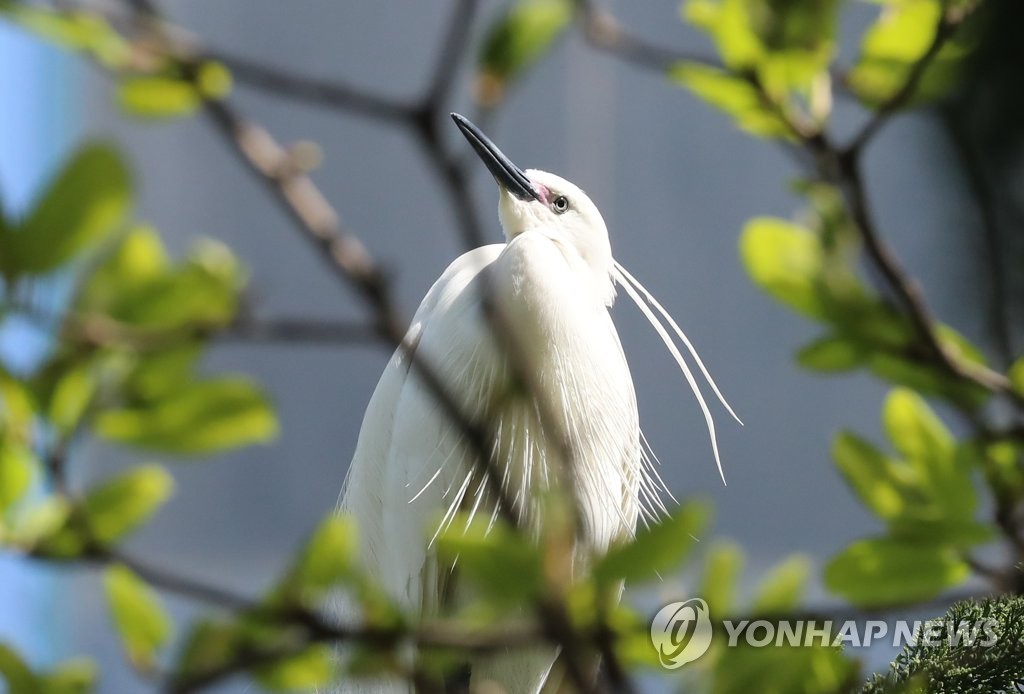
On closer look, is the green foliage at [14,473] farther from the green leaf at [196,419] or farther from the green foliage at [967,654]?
the green foliage at [967,654]

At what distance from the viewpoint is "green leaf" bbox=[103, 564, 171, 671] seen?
351mm

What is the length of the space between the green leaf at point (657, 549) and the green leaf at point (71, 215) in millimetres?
135

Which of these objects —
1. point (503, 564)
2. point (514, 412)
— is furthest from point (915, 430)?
point (514, 412)

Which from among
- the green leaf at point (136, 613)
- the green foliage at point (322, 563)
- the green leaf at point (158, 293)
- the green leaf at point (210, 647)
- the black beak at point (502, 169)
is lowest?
the black beak at point (502, 169)

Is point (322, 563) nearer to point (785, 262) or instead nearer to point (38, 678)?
point (38, 678)

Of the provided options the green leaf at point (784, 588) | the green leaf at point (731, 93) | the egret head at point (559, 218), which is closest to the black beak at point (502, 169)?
the egret head at point (559, 218)

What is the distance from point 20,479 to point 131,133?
2.83 metres

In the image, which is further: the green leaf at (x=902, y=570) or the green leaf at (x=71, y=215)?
the green leaf at (x=902, y=570)

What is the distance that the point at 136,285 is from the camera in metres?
0.29

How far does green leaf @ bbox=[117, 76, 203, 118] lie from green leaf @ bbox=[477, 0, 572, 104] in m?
0.09

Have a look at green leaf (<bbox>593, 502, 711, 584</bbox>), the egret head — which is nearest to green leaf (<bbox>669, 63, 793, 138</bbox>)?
green leaf (<bbox>593, 502, 711, 584</bbox>)

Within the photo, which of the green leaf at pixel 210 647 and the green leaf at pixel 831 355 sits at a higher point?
the green leaf at pixel 831 355

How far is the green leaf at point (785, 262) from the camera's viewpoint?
0.39 metres

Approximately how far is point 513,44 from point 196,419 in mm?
138
